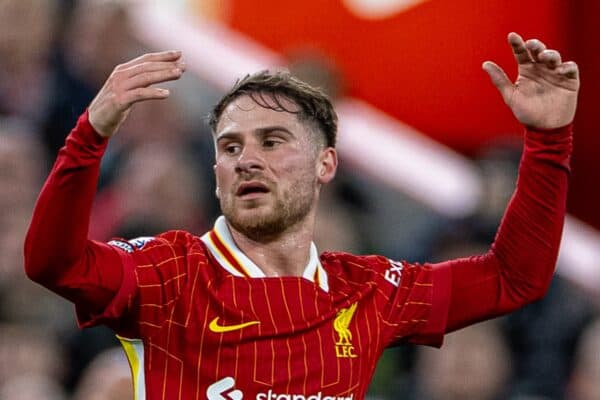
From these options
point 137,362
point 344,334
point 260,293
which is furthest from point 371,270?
point 137,362

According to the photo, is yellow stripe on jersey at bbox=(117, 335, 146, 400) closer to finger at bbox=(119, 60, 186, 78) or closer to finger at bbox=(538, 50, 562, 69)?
finger at bbox=(119, 60, 186, 78)

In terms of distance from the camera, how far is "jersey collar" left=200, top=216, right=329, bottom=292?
3.62 meters

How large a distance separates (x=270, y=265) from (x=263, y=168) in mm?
280

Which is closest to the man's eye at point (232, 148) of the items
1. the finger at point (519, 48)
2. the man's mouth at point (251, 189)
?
the man's mouth at point (251, 189)

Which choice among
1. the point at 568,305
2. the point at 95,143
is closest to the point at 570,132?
the point at 95,143

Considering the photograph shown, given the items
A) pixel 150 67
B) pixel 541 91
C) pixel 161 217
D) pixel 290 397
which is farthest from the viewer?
pixel 161 217

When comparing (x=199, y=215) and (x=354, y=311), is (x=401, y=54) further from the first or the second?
(x=354, y=311)

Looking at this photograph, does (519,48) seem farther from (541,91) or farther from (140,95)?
(140,95)

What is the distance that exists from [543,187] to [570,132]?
183mm

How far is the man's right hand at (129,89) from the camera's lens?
3219mm

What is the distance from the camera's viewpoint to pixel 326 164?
→ 3908 millimetres

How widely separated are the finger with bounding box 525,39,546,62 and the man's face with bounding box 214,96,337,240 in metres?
0.67

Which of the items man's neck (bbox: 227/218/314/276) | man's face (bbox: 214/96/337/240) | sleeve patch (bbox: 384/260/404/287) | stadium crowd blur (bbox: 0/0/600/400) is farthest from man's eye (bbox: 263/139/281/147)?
stadium crowd blur (bbox: 0/0/600/400)

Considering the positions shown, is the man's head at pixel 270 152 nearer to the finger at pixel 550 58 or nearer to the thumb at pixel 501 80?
the thumb at pixel 501 80
